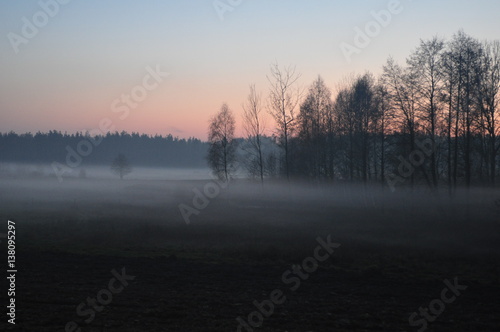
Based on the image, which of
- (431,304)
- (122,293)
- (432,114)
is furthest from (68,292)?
(432,114)

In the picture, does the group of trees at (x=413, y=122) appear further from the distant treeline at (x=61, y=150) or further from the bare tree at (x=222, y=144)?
the distant treeline at (x=61, y=150)

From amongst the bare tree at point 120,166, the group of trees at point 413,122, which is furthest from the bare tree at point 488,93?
the bare tree at point 120,166

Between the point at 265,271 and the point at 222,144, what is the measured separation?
36918mm

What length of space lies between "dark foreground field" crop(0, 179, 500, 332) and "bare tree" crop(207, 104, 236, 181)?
1805cm

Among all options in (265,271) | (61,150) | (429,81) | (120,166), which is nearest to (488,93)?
(429,81)

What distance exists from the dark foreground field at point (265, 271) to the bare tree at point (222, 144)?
1805 centimetres

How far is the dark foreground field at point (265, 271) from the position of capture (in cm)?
1015

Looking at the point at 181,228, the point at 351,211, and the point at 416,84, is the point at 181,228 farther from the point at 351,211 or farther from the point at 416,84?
the point at 416,84

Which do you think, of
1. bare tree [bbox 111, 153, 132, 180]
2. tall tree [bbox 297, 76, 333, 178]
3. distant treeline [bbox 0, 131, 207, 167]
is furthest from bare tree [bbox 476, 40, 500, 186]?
distant treeline [bbox 0, 131, 207, 167]

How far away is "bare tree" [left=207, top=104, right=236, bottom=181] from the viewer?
171 feet

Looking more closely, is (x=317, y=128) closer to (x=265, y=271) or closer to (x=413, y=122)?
(x=413, y=122)

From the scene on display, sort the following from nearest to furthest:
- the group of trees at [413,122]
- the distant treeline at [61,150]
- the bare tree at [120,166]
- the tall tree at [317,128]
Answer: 1. the group of trees at [413,122]
2. the tall tree at [317,128]
3. the bare tree at [120,166]
4. the distant treeline at [61,150]

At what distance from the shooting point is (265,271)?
53.1 feet

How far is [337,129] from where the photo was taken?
1770 inches
